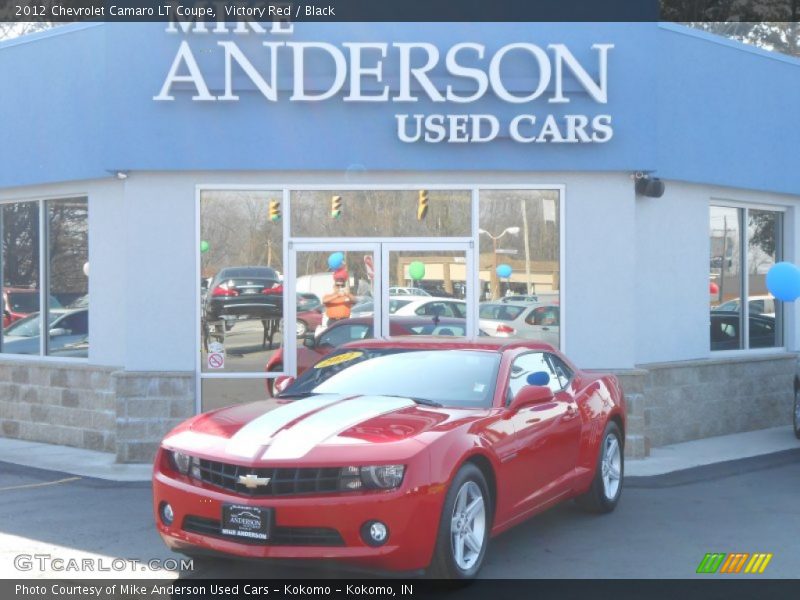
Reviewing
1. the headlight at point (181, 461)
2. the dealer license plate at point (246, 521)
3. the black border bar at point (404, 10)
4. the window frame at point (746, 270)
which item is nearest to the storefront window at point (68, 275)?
the black border bar at point (404, 10)

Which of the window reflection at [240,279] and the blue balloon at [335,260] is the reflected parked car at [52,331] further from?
the blue balloon at [335,260]

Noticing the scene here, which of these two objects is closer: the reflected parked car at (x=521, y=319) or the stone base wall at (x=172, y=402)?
the stone base wall at (x=172, y=402)

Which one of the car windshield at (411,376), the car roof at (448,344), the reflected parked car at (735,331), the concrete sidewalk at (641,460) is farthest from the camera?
the reflected parked car at (735,331)

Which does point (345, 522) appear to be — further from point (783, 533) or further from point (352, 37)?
point (352, 37)

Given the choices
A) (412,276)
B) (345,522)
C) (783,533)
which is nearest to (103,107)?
(412,276)

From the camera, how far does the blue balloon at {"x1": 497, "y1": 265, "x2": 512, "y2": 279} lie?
11.1 metres

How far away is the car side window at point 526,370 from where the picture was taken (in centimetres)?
707

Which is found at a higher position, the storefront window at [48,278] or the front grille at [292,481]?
the storefront window at [48,278]

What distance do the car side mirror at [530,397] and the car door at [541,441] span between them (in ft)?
0.20

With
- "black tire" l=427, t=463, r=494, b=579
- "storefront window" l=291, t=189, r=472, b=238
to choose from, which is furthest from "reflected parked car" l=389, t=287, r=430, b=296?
"black tire" l=427, t=463, r=494, b=579

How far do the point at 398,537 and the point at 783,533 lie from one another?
138 inches

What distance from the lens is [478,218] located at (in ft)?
36.6

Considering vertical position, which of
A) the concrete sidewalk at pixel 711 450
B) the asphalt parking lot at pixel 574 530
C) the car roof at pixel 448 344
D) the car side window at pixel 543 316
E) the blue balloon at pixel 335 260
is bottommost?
the concrete sidewalk at pixel 711 450

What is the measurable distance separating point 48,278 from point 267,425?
A: 7.25 meters
